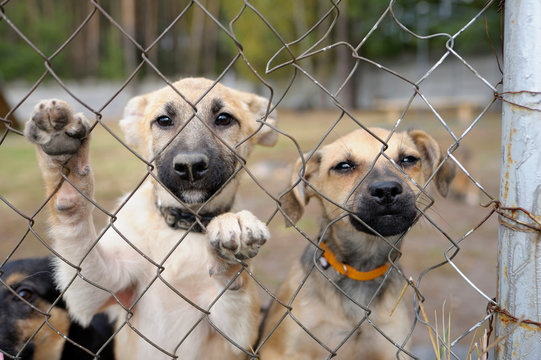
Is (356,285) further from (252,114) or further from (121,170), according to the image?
(121,170)

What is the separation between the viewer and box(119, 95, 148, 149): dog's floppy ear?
315 cm

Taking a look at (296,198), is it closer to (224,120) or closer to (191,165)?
(224,120)

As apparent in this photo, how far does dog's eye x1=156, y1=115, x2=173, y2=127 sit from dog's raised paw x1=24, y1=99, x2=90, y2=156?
912 mm

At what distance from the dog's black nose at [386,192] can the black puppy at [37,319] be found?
180 centimetres

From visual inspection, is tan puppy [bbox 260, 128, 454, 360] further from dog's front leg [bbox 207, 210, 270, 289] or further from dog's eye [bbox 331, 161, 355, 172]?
dog's front leg [bbox 207, 210, 270, 289]

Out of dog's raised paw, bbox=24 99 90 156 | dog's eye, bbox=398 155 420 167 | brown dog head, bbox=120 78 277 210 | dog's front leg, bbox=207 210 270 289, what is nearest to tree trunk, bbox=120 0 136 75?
brown dog head, bbox=120 78 277 210

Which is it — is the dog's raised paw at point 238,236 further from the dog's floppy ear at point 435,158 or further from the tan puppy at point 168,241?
the dog's floppy ear at point 435,158

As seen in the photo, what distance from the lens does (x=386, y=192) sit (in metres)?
2.39

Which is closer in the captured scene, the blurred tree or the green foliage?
the green foliage

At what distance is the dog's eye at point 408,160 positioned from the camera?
9.46ft

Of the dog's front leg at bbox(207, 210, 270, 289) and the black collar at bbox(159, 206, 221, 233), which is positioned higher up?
the dog's front leg at bbox(207, 210, 270, 289)

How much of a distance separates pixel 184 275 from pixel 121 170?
8340 mm

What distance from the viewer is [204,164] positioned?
2.34m

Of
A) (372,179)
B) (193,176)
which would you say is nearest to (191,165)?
(193,176)
